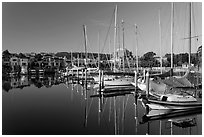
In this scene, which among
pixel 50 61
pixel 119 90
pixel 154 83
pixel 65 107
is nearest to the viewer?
pixel 65 107

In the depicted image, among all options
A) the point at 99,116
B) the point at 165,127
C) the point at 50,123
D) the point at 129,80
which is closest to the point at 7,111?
the point at 50,123

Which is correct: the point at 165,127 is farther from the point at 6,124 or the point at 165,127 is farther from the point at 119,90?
the point at 119,90

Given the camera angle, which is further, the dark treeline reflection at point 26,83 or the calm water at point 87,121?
the dark treeline reflection at point 26,83

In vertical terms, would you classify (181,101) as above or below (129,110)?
above

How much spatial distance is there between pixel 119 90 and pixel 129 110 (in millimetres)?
5361

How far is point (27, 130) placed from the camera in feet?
22.2

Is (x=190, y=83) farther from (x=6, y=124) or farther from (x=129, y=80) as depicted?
(x=6, y=124)

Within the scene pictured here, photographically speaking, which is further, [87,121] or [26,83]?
[26,83]

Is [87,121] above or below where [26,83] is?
below

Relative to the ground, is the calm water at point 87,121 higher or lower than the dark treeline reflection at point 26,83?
lower

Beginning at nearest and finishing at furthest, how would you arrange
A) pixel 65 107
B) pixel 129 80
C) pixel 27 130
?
pixel 27 130
pixel 65 107
pixel 129 80

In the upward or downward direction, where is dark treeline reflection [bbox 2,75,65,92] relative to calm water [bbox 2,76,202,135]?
upward

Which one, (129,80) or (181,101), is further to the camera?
(129,80)

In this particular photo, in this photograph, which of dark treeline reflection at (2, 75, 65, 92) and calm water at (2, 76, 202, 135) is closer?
calm water at (2, 76, 202, 135)
